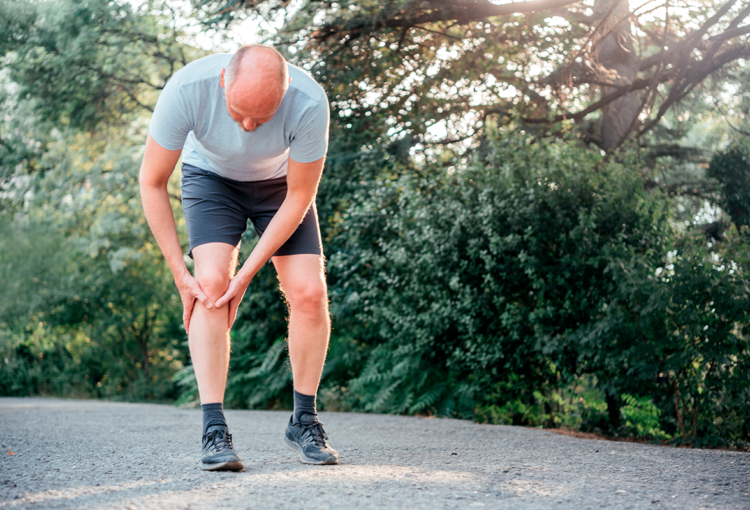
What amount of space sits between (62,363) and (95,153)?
24.8 ft

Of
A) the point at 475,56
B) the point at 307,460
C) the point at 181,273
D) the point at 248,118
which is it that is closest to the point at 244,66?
the point at 248,118

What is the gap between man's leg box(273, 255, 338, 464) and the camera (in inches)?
123

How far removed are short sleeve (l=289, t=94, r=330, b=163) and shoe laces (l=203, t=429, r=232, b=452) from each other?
1.23 meters

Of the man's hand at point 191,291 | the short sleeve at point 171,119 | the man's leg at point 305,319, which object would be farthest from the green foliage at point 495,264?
the short sleeve at point 171,119

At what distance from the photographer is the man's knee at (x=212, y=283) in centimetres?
290

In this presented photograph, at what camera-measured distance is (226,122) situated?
2.78m

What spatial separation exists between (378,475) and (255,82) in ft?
5.44

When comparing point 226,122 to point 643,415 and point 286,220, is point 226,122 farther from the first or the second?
point 643,415

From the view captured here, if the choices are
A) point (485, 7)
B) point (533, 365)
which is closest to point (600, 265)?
point (533, 365)

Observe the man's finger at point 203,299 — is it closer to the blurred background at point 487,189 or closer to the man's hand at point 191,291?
the man's hand at point 191,291

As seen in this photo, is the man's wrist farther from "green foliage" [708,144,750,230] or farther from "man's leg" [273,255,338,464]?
"green foliage" [708,144,750,230]

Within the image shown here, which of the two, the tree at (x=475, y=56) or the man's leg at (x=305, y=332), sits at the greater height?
the tree at (x=475, y=56)

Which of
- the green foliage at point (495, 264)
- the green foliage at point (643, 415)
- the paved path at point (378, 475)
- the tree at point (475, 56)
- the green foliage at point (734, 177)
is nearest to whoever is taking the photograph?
the paved path at point (378, 475)

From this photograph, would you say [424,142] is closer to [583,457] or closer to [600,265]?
[600,265]
